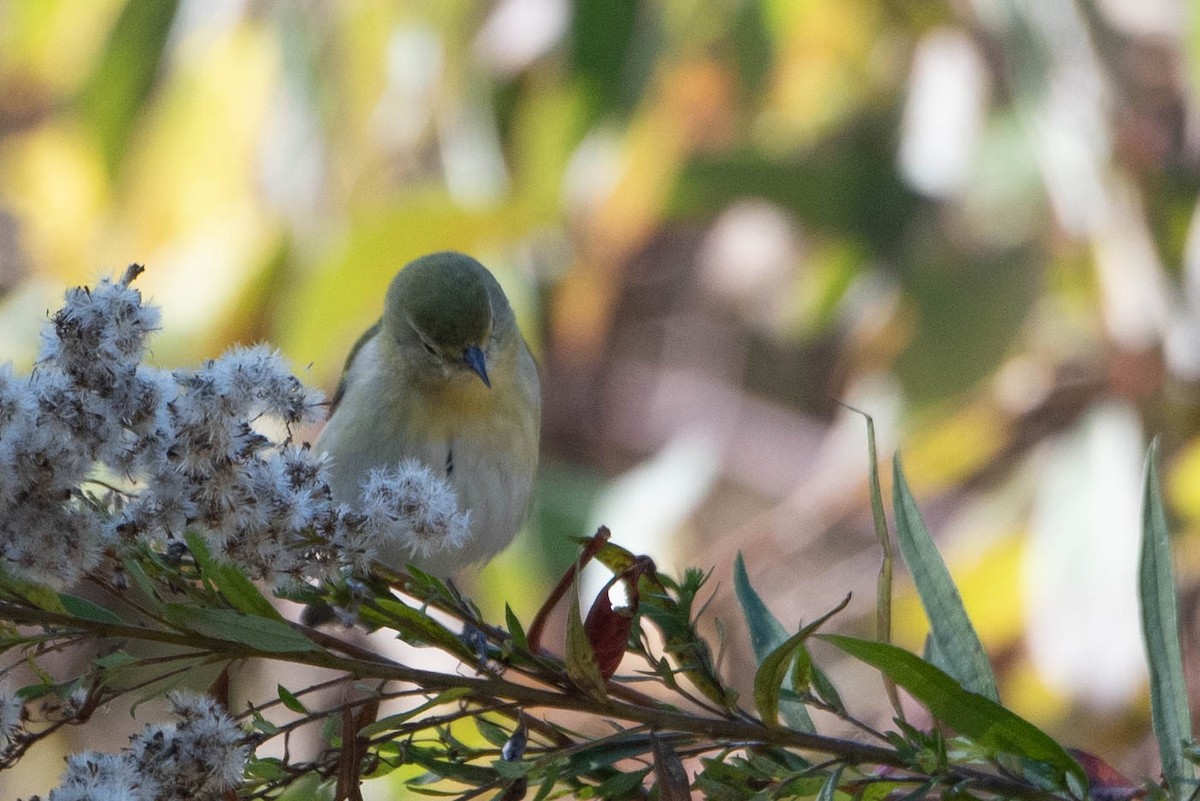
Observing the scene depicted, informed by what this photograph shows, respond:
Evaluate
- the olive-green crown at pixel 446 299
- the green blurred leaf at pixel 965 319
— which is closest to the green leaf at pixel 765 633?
the olive-green crown at pixel 446 299

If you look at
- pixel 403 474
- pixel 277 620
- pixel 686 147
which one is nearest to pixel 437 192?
pixel 686 147

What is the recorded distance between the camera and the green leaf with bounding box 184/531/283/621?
1.00m

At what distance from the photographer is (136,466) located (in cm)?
105

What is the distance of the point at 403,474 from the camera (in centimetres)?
123

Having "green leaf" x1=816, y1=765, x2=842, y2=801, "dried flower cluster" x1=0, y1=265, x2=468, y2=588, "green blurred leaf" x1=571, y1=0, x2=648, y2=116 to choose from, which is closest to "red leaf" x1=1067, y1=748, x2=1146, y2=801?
"green leaf" x1=816, y1=765, x2=842, y2=801

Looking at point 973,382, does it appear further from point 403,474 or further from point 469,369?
point 403,474

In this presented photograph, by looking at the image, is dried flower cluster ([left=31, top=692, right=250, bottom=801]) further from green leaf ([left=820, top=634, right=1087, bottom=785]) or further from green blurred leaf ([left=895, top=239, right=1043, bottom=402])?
green blurred leaf ([left=895, top=239, right=1043, bottom=402])

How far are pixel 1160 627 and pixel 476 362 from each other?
1.28 metres

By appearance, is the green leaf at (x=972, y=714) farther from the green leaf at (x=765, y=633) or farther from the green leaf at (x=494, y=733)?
the green leaf at (x=494, y=733)

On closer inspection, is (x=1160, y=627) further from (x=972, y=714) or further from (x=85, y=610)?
(x=85, y=610)

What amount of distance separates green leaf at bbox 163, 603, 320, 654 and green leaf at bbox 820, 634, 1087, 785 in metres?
0.49

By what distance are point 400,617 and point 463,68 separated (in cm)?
277

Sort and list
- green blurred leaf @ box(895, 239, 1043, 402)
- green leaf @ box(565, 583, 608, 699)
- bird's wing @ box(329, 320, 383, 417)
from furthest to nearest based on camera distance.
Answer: green blurred leaf @ box(895, 239, 1043, 402), bird's wing @ box(329, 320, 383, 417), green leaf @ box(565, 583, 608, 699)

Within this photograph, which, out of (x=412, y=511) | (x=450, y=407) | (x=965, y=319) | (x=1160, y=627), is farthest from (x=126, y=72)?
(x=1160, y=627)
